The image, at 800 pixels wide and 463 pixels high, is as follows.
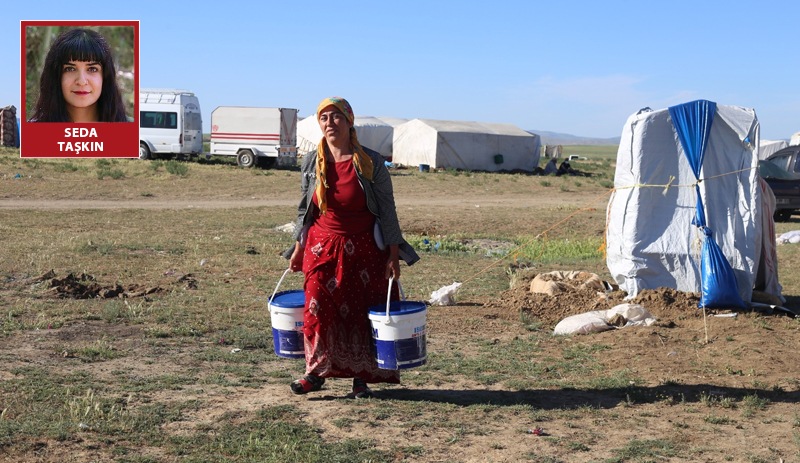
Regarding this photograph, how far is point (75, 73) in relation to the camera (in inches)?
874

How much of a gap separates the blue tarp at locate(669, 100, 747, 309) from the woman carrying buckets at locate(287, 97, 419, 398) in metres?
4.12

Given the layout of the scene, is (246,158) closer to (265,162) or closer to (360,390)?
(265,162)

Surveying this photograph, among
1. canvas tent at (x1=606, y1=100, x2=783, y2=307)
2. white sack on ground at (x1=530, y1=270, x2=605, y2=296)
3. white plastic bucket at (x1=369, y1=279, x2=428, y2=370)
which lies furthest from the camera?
white sack on ground at (x1=530, y1=270, x2=605, y2=296)

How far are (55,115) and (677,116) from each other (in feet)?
56.5

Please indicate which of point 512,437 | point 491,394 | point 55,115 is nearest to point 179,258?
point 491,394

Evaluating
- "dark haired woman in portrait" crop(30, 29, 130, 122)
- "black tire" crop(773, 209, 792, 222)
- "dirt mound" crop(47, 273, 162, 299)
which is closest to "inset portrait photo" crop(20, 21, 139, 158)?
"dark haired woman in portrait" crop(30, 29, 130, 122)

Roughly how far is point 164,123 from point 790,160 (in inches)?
822

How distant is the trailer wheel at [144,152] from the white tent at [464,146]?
1031 cm

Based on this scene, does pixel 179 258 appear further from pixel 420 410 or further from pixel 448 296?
pixel 420 410

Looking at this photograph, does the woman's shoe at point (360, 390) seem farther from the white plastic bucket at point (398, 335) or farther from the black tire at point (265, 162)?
the black tire at point (265, 162)

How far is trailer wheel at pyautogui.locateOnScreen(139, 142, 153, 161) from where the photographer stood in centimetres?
3422

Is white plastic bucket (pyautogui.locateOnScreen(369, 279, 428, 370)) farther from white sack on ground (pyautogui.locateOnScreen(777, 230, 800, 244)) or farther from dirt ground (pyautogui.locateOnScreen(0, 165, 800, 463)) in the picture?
white sack on ground (pyautogui.locateOnScreen(777, 230, 800, 244))

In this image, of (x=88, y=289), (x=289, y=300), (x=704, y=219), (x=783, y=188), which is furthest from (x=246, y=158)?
(x=289, y=300)

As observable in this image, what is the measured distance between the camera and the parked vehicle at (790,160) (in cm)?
2162
